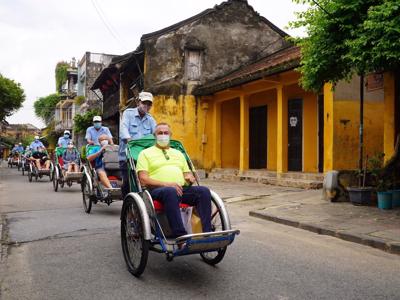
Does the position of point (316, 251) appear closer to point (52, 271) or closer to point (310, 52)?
point (52, 271)

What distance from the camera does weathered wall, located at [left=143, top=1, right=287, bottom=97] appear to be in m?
20.2

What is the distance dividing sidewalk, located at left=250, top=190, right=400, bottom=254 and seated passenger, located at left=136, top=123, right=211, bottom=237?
2.91 metres

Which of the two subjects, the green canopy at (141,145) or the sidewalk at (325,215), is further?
the sidewalk at (325,215)

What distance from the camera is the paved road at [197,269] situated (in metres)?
4.02

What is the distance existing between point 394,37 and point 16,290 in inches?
227

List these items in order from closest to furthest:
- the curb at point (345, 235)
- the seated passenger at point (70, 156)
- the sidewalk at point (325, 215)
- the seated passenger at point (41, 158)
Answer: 1. the curb at point (345, 235)
2. the sidewalk at point (325, 215)
3. the seated passenger at point (70, 156)
4. the seated passenger at point (41, 158)

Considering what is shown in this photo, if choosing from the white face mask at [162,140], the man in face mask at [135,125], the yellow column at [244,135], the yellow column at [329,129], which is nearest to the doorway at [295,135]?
the yellow column at [244,135]

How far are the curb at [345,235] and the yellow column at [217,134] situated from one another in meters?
11.3

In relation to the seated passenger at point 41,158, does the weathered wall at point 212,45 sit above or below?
above

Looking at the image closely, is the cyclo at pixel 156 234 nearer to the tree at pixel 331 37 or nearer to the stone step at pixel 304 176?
the tree at pixel 331 37

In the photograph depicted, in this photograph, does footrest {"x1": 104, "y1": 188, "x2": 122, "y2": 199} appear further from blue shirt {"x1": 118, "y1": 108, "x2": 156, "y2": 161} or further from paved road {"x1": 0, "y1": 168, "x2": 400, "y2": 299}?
blue shirt {"x1": 118, "y1": 108, "x2": 156, "y2": 161}

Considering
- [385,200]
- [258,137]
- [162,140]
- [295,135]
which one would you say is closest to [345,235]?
[385,200]

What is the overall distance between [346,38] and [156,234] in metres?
4.97

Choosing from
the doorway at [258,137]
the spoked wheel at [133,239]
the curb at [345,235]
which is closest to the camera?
the spoked wheel at [133,239]
